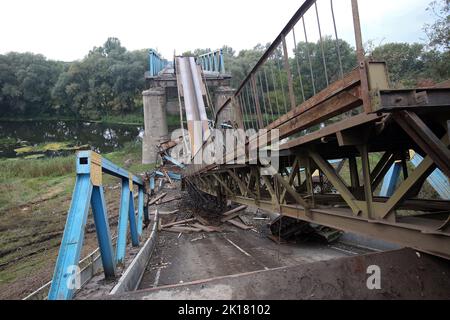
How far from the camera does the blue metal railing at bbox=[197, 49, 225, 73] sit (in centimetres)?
3109

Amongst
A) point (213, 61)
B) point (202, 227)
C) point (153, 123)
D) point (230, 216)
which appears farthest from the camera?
point (213, 61)

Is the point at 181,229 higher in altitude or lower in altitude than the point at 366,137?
lower

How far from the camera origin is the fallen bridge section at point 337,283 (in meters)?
3.05

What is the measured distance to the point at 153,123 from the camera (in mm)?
27734

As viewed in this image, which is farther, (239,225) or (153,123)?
(153,123)

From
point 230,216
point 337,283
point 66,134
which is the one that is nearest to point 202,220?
point 230,216

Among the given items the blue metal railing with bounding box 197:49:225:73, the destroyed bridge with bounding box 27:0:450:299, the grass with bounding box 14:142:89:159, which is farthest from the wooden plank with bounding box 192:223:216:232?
the grass with bounding box 14:142:89:159

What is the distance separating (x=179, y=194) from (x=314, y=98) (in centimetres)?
1456

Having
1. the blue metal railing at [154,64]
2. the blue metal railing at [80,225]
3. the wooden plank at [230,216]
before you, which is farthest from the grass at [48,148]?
the blue metal railing at [80,225]

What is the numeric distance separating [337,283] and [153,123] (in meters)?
25.9

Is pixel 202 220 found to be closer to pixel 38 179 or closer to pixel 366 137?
pixel 366 137

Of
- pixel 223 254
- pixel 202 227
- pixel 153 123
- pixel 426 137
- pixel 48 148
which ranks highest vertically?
pixel 48 148
